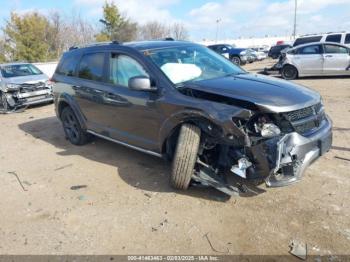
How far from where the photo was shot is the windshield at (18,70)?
11.7 m

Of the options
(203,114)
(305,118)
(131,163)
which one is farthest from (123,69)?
(305,118)

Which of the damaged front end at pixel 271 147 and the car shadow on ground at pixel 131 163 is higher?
the damaged front end at pixel 271 147

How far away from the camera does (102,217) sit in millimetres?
3906

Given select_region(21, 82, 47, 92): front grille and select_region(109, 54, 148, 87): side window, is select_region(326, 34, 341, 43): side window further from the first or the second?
select_region(109, 54, 148, 87): side window

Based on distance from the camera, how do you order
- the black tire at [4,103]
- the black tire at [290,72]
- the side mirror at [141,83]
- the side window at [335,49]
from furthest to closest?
the black tire at [290,72] < the side window at [335,49] < the black tire at [4,103] < the side mirror at [141,83]

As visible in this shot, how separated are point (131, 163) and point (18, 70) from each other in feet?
28.5

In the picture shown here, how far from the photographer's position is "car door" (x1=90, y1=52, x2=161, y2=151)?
178 inches

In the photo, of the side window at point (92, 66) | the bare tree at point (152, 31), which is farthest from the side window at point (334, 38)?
the bare tree at point (152, 31)

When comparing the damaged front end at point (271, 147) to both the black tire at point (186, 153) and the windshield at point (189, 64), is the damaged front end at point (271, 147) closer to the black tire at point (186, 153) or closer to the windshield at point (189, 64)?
the black tire at point (186, 153)

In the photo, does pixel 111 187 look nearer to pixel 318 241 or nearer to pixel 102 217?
pixel 102 217

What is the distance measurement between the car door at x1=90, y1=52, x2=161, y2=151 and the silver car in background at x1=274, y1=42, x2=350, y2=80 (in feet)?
36.3

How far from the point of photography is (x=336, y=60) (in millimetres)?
13539

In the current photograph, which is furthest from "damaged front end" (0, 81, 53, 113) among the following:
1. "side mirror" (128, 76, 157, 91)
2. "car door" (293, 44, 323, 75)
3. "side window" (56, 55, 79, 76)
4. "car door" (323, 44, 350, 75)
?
"car door" (323, 44, 350, 75)

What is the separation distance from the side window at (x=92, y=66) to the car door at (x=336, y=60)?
11.0 m
